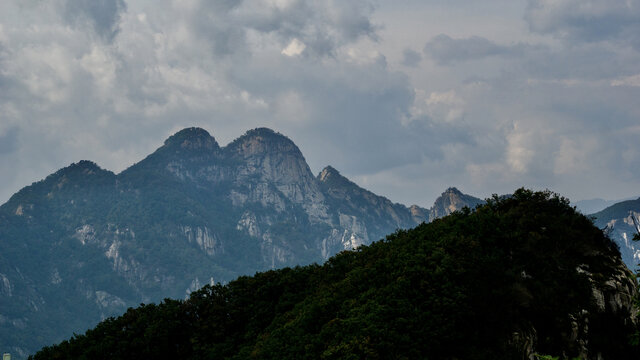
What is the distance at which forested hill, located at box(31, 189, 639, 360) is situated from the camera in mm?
57781

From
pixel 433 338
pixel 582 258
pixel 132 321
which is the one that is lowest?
pixel 433 338

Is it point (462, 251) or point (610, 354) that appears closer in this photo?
point (610, 354)

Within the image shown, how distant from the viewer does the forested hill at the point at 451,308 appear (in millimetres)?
57781

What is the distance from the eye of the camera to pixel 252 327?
82250 mm

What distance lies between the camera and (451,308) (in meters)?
59.0

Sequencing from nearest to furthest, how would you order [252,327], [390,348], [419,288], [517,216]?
1. [390,348]
2. [419,288]
3. [517,216]
4. [252,327]

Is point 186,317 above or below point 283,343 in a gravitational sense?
above

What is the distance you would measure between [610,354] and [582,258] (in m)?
10.2

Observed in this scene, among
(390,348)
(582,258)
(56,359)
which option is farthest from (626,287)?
(56,359)

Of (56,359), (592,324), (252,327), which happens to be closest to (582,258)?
(592,324)

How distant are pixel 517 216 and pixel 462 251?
32.4 ft

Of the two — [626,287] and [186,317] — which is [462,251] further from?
[186,317]

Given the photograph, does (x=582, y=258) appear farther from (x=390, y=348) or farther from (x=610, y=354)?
(x=390, y=348)

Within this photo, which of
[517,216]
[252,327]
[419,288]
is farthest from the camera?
[252,327]
